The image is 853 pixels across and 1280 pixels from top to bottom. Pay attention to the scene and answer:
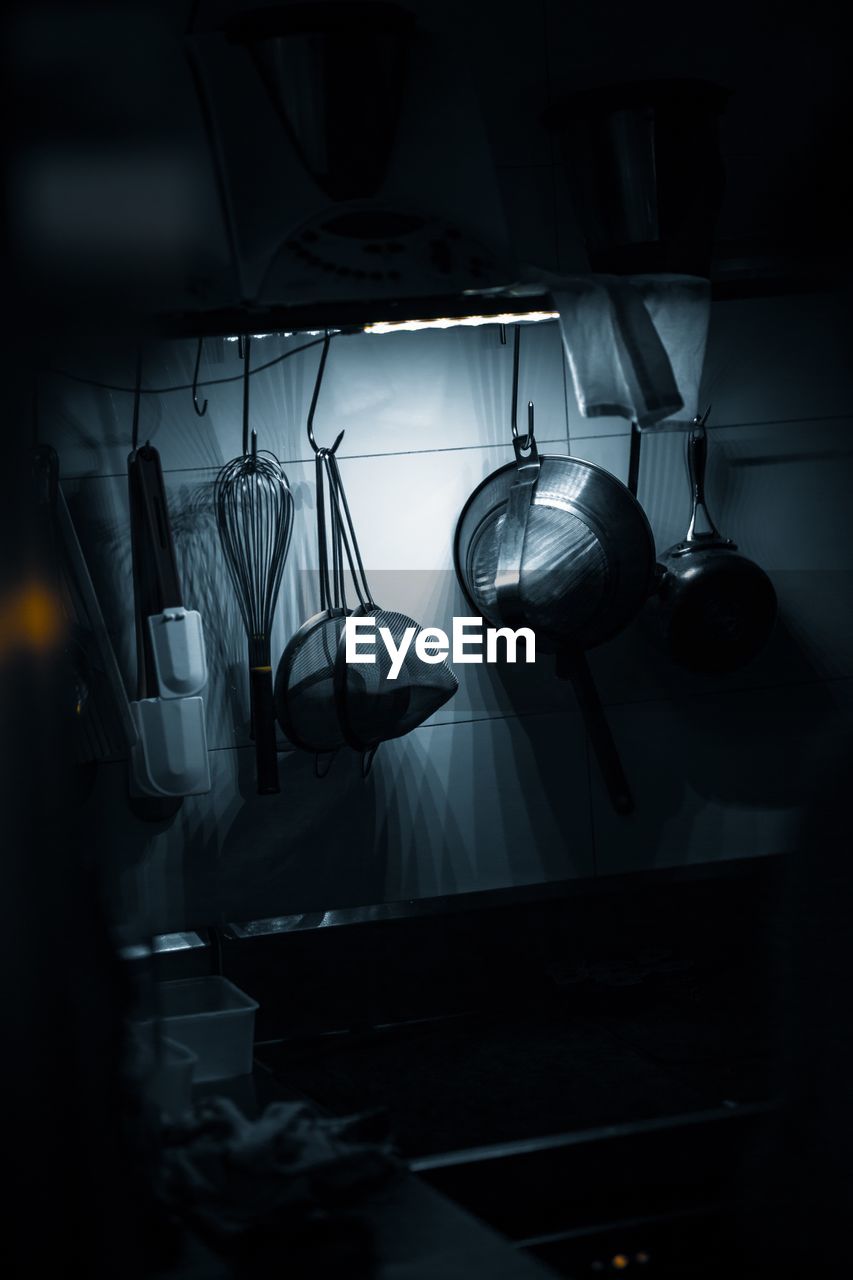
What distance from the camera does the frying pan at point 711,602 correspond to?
1602 mm

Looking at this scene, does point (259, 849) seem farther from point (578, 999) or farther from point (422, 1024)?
point (578, 999)

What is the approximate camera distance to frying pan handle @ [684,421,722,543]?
163 cm

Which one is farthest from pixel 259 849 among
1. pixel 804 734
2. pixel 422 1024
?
pixel 804 734

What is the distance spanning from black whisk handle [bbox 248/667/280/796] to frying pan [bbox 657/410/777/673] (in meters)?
0.47

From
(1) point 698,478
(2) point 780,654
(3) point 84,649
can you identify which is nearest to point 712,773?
(2) point 780,654

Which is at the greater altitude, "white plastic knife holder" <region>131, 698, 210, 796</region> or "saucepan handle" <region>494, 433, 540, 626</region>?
"saucepan handle" <region>494, 433, 540, 626</region>

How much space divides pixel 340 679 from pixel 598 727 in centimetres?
32

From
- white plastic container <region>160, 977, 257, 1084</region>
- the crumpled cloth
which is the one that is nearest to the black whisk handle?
white plastic container <region>160, 977, 257, 1084</region>

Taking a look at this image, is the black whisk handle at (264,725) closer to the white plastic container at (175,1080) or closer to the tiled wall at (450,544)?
the tiled wall at (450,544)

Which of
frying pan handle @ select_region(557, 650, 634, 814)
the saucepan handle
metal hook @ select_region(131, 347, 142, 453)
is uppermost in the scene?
metal hook @ select_region(131, 347, 142, 453)

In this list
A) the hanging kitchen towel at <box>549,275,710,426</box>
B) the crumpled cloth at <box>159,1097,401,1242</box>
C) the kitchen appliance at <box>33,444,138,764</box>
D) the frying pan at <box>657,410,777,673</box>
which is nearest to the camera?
the crumpled cloth at <box>159,1097,401,1242</box>

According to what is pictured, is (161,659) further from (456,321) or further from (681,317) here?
(681,317)

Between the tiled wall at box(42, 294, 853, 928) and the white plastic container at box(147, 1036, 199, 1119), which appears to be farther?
the tiled wall at box(42, 294, 853, 928)

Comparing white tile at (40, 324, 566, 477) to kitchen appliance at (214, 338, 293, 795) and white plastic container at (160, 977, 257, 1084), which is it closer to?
kitchen appliance at (214, 338, 293, 795)
